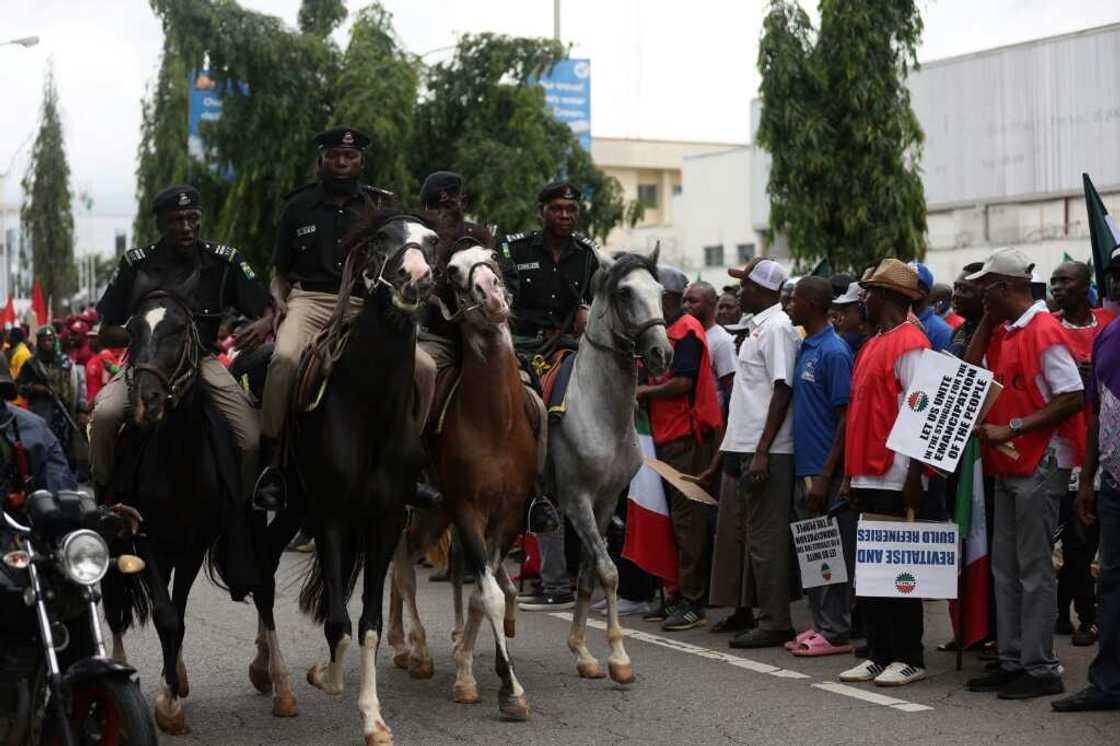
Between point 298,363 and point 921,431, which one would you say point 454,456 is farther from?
point 921,431

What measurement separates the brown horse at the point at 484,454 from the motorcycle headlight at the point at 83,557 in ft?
9.50

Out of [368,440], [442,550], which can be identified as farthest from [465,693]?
[442,550]

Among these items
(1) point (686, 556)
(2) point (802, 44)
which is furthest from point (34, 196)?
(1) point (686, 556)

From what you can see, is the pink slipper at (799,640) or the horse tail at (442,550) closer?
the pink slipper at (799,640)

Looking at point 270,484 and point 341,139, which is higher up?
point 341,139

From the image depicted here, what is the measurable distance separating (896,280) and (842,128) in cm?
1725

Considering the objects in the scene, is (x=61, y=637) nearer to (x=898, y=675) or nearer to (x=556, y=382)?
(x=556, y=382)

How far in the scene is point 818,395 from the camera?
1086 centimetres

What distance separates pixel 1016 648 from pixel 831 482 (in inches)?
73.0

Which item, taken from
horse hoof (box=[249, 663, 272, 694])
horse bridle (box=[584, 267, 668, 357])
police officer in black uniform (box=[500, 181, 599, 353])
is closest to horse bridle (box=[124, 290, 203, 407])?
horse hoof (box=[249, 663, 272, 694])

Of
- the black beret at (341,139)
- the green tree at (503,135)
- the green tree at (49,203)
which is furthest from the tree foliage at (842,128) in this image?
the green tree at (49,203)

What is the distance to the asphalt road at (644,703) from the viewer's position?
848 cm

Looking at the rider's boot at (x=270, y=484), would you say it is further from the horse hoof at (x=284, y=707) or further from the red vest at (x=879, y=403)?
the red vest at (x=879, y=403)

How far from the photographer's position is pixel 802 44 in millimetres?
25594
